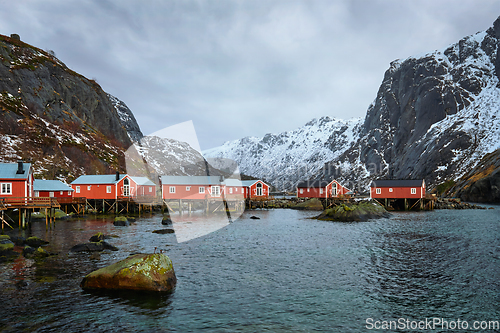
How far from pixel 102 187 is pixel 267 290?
65.4m

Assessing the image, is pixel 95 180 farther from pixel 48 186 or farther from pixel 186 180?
pixel 186 180

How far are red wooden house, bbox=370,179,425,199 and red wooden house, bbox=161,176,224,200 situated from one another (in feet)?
146

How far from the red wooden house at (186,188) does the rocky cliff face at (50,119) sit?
3106cm

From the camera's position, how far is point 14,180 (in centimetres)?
4816

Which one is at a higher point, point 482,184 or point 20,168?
point 20,168

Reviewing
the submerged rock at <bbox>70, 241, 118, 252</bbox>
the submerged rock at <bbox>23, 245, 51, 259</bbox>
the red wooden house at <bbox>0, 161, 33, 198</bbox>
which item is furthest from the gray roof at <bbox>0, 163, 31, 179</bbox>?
the submerged rock at <bbox>70, 241, 118, 252</bbox>

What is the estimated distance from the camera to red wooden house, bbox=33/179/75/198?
67.1 m

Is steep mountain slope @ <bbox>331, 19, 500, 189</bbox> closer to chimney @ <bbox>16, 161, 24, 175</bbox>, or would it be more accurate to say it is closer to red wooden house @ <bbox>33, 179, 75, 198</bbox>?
red wooden house @ <bbox>33, 179, 75, 198</bbox>

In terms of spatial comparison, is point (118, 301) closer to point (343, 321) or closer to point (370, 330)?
point (343, 321)

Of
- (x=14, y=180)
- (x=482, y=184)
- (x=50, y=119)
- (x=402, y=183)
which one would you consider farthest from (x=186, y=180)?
(x=482, y=184)

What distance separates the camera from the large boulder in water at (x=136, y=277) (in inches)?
727

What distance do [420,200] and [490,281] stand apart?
7505 centimetres

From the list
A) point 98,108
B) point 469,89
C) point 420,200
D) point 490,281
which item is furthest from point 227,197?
point 469,89

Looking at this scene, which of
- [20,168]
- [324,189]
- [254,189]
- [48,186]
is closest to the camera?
[20,168]
